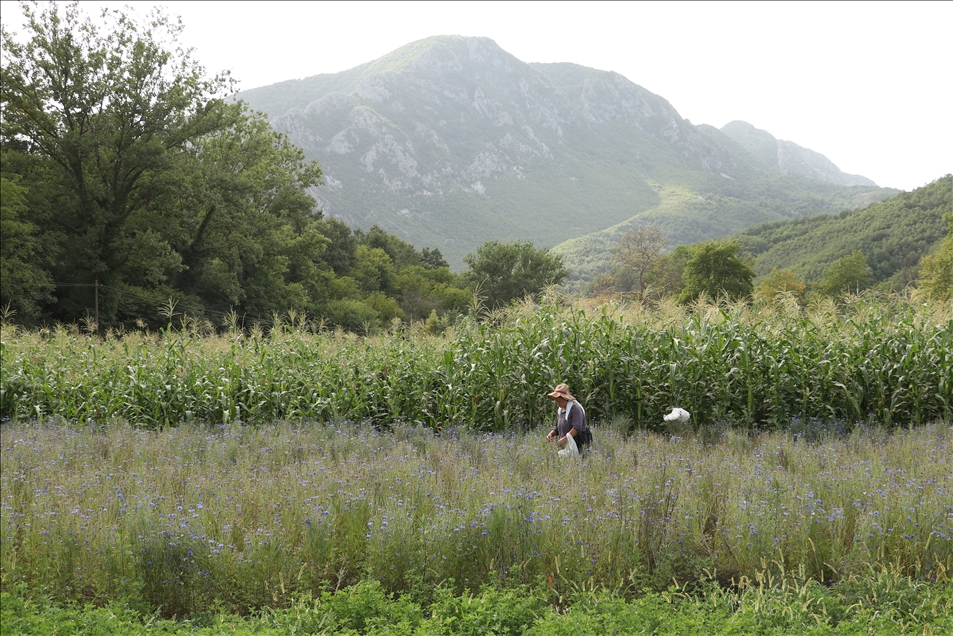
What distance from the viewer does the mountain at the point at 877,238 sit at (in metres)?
68.5

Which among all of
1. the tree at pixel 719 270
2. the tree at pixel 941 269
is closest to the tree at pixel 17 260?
the tree at pixel 719 270

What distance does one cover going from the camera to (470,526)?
4543 mm

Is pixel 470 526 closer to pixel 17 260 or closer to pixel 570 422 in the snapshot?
pixel 570 422

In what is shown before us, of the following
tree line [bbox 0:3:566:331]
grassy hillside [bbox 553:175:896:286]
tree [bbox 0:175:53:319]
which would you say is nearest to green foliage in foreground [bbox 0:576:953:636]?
tree line [bbox 0:3:566:331]

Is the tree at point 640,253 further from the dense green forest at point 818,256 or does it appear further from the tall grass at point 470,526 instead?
the tall grass at point 470,526

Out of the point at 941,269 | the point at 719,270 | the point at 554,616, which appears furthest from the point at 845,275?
the point at 554,616

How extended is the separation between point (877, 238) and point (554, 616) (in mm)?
86855

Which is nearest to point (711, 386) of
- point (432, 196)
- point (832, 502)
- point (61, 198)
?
point (832, 502)

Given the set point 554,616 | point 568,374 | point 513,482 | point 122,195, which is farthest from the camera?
point 122,195

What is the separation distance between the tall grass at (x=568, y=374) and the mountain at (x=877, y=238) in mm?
62376

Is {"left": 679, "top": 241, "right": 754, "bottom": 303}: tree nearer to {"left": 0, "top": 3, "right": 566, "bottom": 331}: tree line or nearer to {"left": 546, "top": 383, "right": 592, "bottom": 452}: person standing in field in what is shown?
{"left": 0, "top": 3, "right": 566, "bottom": 331}: tree line

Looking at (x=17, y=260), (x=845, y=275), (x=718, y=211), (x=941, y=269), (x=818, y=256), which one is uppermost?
(x=718, y=211)

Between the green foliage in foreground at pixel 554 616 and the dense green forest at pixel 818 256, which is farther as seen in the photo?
the dense green forest at pixel 818 256

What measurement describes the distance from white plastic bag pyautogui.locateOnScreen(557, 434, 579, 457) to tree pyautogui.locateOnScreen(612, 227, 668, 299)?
77903mm
